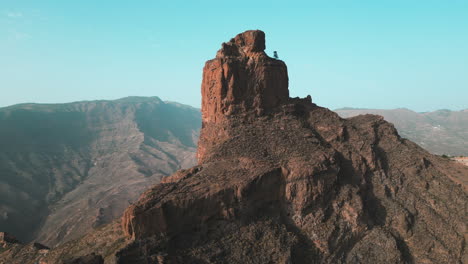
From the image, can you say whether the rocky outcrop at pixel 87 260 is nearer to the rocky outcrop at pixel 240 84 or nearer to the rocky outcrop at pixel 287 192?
the rocky outcrop at pixel 287 192

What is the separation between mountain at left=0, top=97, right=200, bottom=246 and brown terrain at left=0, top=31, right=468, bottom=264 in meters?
43.5

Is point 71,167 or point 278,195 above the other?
point 278,195

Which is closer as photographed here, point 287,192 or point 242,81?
point 287,192

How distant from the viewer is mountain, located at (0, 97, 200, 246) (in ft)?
218

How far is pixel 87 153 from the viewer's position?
433 feet

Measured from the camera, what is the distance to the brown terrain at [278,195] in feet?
61.2

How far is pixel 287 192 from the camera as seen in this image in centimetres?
2223

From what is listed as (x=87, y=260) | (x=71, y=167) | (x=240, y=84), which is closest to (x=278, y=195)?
(x=240, y=84)

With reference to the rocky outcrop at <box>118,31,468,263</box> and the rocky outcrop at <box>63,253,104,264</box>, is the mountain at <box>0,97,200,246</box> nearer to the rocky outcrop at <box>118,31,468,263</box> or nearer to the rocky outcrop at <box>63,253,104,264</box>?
the rocky outcrop at <box>63,253,104,264</box>

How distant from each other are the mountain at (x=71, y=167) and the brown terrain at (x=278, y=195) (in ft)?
143

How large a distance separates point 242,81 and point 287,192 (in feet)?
37.9

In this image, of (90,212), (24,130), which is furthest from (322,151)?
(24,130)

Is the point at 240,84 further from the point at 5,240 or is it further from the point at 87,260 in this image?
the point at 5,240

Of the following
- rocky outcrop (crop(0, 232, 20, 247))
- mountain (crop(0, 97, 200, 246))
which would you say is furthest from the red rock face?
mountain (crop(0, 97, 200, 246))
